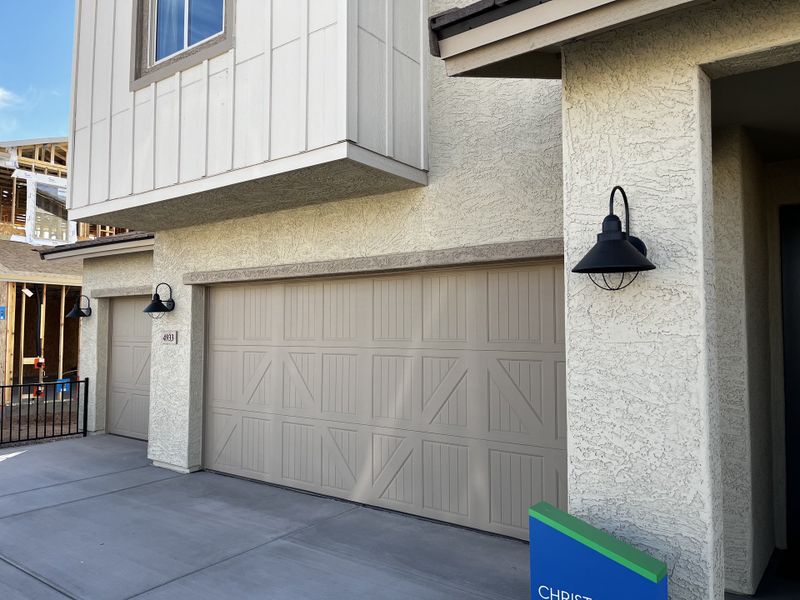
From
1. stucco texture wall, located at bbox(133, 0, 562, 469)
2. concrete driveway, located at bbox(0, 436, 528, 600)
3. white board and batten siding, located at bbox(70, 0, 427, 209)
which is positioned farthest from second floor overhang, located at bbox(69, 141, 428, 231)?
concrete driveway, located at bbox(0, 436, 528, 600)

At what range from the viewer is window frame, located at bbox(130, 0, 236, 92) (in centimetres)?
583

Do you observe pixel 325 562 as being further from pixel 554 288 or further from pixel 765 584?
pixel 765 584

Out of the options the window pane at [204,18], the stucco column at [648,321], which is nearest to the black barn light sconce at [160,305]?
the window pane at [204,18]

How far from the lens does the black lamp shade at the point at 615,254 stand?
279cm

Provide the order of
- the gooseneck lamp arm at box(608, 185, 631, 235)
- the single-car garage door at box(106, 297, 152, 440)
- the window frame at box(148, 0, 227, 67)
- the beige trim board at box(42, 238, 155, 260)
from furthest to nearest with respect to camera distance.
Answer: the single-car garage door at box(106, 297, 152, 440), the beige trim board at box(42, 238, 155, 260), the window frame at box(148, 0, 227, 67), the gooseneck lamp arm at box(608, 185, 631, 235)

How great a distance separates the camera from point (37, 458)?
8.52m

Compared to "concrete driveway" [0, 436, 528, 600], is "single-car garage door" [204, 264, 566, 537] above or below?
above

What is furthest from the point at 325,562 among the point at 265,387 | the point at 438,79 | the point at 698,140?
the point at 438,79

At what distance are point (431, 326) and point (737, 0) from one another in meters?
3.67

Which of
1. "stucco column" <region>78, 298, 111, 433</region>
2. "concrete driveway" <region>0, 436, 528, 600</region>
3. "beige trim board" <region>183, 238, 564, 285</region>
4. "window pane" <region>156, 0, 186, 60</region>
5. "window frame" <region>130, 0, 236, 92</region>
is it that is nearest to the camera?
"concrete driveway" <region>0, 436, 528, 600</region>

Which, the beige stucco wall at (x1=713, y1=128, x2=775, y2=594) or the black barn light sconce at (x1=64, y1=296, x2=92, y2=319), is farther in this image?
the black barn light sconce at (x1=64, y1=296, x2=92, y2=319)

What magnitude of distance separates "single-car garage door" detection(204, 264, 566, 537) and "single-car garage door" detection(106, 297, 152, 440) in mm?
2818

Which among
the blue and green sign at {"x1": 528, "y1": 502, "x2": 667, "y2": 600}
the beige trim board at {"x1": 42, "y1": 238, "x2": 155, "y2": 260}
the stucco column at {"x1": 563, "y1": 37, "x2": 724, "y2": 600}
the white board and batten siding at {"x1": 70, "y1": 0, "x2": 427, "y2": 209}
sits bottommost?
the blue and green sign at {"x1": 528, "y1": 502, "x2": 667, "y2": 600}

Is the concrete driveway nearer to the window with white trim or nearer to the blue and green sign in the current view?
the blue and green sign
